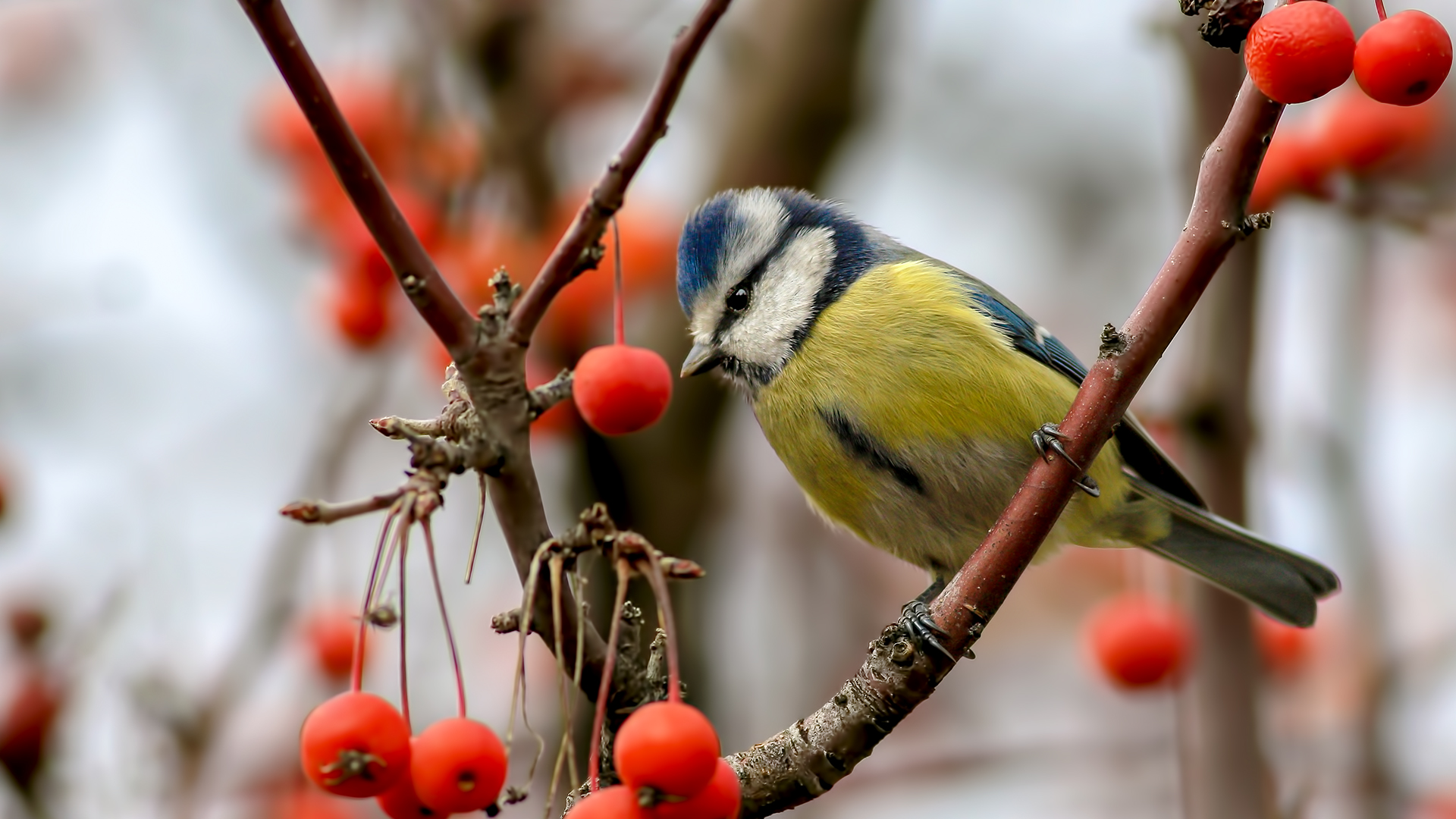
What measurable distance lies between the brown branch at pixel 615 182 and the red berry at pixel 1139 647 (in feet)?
7.08

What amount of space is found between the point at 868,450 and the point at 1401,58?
1429 millimetres

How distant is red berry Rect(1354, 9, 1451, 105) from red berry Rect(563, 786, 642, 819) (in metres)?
1.09

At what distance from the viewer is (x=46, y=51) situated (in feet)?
18.7

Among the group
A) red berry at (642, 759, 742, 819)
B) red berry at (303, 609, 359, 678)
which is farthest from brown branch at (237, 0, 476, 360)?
red berry at (303, 609, 359, 678)

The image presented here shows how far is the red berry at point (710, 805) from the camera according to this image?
129 centimetres

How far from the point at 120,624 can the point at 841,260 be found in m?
1.88

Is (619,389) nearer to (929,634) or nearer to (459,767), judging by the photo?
(459,767)

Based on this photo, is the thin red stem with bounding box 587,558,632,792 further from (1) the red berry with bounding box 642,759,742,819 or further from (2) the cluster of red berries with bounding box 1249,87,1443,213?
(2) the cluster of red berries with bounding box 1249,87,1443,213

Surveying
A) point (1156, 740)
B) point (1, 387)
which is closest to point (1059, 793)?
point (1156, 740)

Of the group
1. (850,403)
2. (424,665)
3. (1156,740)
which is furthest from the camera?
(424,665)

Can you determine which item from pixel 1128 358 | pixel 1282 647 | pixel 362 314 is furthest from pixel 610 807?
pixel 1282 647

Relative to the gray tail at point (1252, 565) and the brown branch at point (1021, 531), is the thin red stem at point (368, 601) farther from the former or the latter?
the gray tail at point (1252, 565)

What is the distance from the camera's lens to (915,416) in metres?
2.63

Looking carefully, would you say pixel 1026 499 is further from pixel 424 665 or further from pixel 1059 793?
pixel 1059 793
